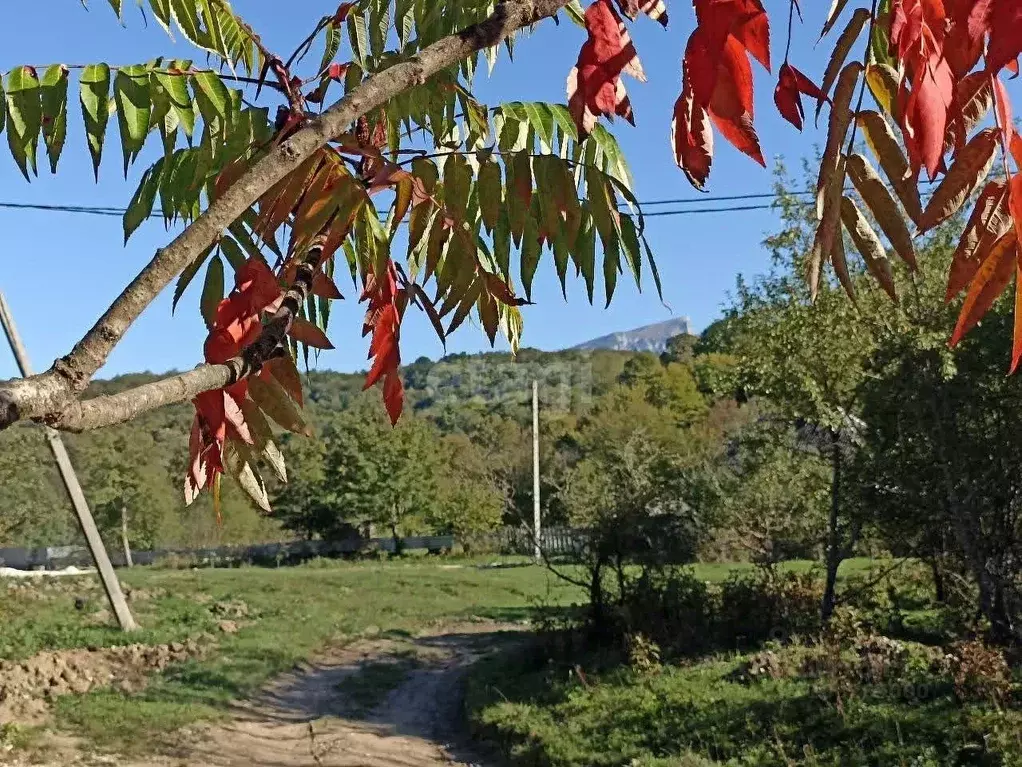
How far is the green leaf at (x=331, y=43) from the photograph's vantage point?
1769 mm

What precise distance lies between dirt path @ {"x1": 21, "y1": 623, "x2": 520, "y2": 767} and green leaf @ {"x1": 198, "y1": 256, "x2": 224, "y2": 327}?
5.49 meters

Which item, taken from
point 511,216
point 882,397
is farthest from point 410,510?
point 511,216

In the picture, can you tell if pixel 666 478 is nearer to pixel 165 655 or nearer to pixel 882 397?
pixel 882 397

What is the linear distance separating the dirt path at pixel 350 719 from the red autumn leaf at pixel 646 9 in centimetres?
617

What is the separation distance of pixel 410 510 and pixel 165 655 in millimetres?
31410

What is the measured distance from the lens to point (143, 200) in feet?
5.88

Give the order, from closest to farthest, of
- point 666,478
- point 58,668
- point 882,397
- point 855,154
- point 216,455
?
point 855,154 → point 216,455 → point 882,397 → point 58,668 → point 666,478

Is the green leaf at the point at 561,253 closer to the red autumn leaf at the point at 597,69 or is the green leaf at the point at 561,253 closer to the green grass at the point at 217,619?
the red autumn leaf at the point at 597,69

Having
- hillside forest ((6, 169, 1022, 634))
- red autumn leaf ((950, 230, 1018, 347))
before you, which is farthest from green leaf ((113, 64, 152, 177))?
hillside forest ((6, 169, 1022, 634))

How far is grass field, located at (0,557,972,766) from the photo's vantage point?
738cm

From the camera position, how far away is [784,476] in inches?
455

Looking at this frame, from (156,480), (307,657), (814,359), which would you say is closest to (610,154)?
(814,359)

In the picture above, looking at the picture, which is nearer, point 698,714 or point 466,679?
point 698,714

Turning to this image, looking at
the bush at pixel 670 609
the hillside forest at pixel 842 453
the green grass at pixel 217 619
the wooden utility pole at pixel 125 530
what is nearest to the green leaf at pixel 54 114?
the hillside forest at pixel 842 453
